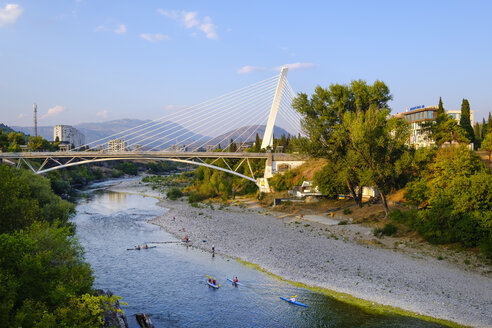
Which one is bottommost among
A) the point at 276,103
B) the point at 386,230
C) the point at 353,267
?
the point at 353,267

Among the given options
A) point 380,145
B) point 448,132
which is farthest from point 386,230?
point 448,132

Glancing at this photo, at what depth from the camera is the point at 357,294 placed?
15039 mm

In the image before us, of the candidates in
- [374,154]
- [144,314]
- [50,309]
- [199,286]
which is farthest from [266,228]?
[50,309]

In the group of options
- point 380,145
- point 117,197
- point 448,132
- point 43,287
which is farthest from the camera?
point 117,197

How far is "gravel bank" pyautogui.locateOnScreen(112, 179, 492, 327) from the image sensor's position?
13922 millimetres

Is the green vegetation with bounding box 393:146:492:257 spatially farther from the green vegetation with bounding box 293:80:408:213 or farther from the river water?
the river water

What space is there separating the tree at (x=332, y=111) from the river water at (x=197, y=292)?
1438 cm

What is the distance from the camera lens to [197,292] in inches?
642

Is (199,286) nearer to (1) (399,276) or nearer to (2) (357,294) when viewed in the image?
(2) (357,294)

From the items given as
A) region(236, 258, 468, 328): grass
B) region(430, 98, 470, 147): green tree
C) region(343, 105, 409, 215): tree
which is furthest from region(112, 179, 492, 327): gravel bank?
region(430, 98, 470, 147): green tree

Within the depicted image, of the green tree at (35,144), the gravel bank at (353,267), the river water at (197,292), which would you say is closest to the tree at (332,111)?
the gravel bank at (353,267)

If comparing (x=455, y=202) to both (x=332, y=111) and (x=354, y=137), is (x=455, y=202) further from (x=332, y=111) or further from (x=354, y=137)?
(x=332, y=111)

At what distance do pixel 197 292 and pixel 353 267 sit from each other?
752cm

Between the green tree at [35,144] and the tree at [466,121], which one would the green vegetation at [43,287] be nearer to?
the tree at [466,121]
